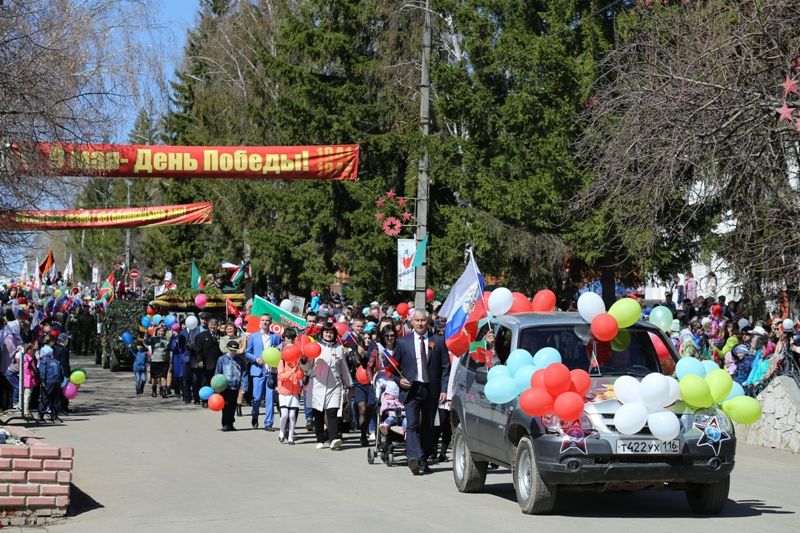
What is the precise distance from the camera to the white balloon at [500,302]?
41.8 feet

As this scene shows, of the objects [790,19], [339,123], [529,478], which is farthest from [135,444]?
[339,123]

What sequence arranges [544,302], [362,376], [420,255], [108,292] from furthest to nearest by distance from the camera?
[108,292] → [420,255] → [362,376] → [544,302]

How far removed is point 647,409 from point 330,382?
23.7ft

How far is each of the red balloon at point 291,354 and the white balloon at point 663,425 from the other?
7.80m

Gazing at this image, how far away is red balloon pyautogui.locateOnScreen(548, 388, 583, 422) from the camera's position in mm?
10078

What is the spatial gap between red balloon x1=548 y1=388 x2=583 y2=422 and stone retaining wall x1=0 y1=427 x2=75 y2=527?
421 cm

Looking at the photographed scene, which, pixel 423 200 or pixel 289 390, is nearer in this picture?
pixel 289 390

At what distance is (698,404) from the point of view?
1057cm

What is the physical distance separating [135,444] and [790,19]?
34.5 feet

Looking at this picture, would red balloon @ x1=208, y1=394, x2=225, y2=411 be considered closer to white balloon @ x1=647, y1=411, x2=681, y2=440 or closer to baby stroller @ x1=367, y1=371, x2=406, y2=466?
baby stroller @ x1=367, y1=371, x2=406, y2=466

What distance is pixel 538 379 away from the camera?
1047 cm

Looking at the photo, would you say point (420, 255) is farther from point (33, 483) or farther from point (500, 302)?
point (33, 483)

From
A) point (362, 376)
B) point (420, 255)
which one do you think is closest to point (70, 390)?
point (362, 376)

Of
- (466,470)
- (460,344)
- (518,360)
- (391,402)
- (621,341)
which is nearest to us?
(518,360)
